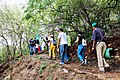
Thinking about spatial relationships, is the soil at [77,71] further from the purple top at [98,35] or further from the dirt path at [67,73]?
the purple top at [98,35]

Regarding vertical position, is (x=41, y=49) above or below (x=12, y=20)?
below

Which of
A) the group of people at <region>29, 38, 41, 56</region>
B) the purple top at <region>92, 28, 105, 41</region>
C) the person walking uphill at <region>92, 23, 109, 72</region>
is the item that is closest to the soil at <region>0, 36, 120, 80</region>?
the person walking uphill at <region>92, 23, 109, 72</region>

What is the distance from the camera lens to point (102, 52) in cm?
779

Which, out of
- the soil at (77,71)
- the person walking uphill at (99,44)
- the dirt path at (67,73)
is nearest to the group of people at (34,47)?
the soil at (77,71)

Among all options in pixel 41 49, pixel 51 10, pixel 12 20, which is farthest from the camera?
pixel 12 20

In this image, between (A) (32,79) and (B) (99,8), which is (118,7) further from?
(A) (32,79)

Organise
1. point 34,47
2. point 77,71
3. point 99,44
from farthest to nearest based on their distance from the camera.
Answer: point 34,47
point 77,71
point 99,44

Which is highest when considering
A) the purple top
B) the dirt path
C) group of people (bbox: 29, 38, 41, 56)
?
the purple top

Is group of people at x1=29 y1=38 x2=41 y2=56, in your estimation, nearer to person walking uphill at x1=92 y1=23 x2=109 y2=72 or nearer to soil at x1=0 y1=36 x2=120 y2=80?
soil at x1=0 y1=36 x2=120 y2=80

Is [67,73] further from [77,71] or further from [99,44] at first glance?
[99,44]

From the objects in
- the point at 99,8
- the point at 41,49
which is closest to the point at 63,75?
the point at 99,8

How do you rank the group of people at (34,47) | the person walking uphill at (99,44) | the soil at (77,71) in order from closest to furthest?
the soil at (77,71) < the person walking uphill at (99,44) < the group of people at (34,47)

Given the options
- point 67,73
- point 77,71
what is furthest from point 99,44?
point 67,73

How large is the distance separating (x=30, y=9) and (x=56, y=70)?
3911 mm
